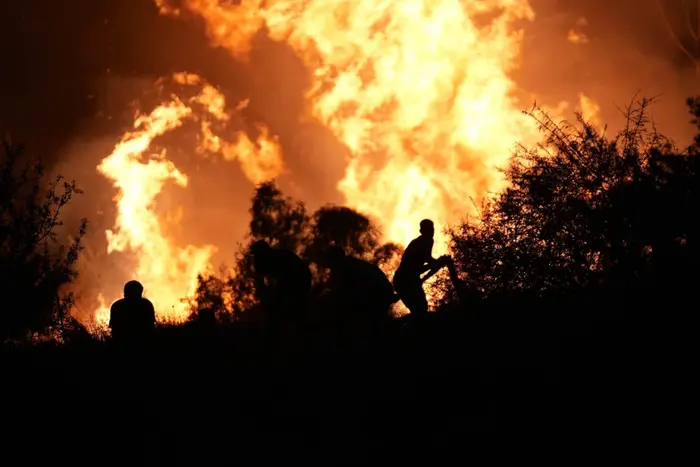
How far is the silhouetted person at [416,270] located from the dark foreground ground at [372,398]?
0.91 meters

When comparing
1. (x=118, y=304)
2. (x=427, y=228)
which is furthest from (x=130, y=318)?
(x=427, y=228)

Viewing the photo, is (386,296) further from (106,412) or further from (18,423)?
(18,423)

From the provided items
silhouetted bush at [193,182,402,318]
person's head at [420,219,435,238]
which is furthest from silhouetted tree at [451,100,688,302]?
silhouetted bush at [193,182,402,318]

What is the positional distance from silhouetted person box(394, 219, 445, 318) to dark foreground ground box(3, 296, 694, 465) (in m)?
0.91

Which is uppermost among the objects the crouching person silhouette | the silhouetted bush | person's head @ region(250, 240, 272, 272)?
the silhouetted bush

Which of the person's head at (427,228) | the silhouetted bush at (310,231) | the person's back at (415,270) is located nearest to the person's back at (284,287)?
the person's back at (415,270)

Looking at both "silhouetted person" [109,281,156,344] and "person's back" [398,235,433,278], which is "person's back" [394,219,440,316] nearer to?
"person's back" [398,235,433,278]

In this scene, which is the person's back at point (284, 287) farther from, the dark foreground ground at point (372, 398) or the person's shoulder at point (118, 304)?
the person's shoulder at point (118, 304)

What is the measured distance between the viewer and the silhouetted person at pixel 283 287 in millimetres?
8977

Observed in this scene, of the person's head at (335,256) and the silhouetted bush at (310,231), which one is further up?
the silhouetted bush at (310,231)

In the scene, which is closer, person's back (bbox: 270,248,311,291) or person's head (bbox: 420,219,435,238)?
person's back (bbox: 270,248,311,291)

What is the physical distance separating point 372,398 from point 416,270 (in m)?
4.08

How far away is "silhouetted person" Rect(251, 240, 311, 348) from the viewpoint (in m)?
8.98

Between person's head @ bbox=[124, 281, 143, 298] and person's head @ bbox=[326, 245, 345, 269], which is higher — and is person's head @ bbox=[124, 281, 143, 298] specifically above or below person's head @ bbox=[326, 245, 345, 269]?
above
